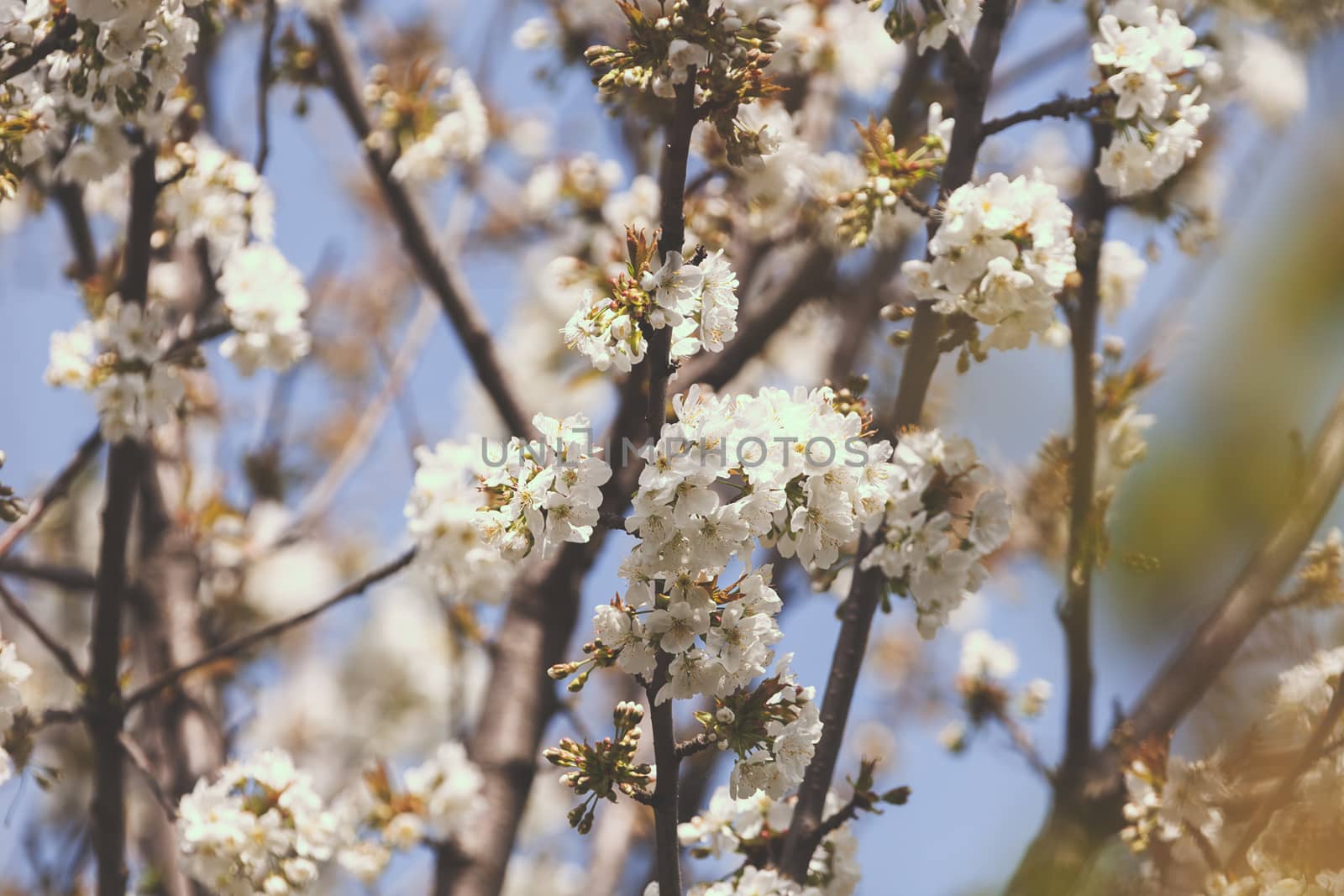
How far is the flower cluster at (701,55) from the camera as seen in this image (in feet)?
6.15

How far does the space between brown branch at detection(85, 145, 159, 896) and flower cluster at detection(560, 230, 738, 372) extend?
6.10 ft

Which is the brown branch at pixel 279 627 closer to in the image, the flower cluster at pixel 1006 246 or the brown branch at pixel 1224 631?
the flower cluster at pixel 1006 246

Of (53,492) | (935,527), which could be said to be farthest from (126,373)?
(935,527)

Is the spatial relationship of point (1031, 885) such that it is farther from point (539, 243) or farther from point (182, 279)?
point (539, 243)

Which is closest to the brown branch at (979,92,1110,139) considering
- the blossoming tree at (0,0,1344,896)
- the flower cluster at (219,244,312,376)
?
the blossoming tree at (0,0,1344,896)

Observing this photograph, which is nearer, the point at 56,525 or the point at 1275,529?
the point at 1275,529

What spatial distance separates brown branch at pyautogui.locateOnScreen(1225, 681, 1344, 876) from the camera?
232 centimetres

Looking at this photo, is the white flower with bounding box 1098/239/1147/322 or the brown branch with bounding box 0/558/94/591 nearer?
the white flower with bounding box 1098/239/1147/322

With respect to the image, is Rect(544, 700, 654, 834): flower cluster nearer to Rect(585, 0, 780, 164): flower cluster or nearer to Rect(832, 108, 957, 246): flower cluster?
Rect(585, 0, 780, 164): flower cluster

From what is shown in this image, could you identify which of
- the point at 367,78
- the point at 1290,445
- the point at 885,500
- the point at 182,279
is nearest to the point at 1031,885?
the point at 885,500

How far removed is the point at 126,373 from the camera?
10.6 ft

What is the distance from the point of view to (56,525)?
6547mm

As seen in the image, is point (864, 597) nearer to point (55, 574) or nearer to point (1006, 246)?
point (1006, 246)

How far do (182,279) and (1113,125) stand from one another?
13.3ft
